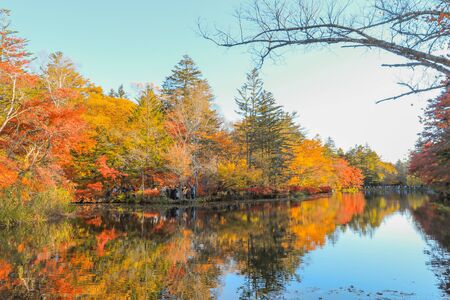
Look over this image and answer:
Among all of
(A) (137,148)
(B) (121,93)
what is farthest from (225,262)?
(B) (121,93)

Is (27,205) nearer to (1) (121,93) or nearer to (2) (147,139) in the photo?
(2) (147,139)

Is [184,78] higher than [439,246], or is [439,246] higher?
[184,78]

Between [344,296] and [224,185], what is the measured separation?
23.3 meters

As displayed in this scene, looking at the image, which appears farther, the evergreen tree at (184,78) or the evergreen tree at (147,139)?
the evergreen tree at (184,78)

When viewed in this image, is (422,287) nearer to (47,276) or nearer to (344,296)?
(344,296)

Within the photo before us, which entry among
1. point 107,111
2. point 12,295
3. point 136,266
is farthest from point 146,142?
point 12,295

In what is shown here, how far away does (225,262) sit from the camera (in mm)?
7742

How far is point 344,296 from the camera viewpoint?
554cm

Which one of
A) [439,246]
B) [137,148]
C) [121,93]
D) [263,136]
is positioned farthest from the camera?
[121,93]

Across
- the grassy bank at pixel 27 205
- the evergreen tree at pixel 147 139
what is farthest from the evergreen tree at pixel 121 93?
the grassy bank at pixel 27 205

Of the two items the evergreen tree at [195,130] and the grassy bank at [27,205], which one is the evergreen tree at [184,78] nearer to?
the evergreen tree at [195,130]

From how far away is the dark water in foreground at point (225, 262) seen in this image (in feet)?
18.7

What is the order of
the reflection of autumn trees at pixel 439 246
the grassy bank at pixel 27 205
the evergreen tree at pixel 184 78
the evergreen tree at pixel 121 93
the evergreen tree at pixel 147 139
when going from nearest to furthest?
the reflection of autumn trees at pixel 439 246
the grassy bank at pixel 27 205
the evergreen tree at pixel 147 139
the evergreen tree at pixel 184 78
the evergreen tree at pixel 121 93

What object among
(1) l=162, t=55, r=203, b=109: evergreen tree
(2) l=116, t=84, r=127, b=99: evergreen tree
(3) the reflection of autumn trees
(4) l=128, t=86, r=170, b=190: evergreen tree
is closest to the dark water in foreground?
(3) the reflection of autumn trees
